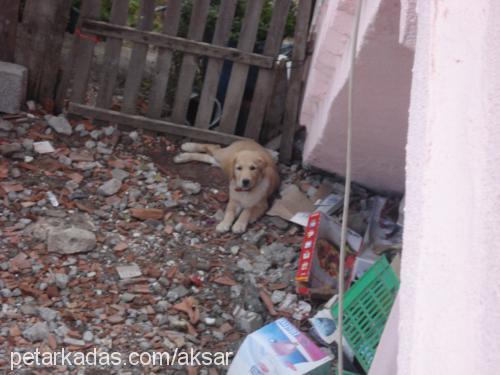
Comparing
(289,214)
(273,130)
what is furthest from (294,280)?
(273,130)

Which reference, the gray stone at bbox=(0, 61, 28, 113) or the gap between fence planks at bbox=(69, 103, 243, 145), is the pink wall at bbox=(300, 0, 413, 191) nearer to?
the gap between fence planks at bbox=(69, 103, 243, 145)

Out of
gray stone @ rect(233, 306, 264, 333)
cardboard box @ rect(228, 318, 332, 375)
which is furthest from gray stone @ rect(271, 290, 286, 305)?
cardboard box @ rect(228, 318, 332, 375)

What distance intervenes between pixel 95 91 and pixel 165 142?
879 mm

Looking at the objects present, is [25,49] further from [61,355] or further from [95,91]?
[61,355]

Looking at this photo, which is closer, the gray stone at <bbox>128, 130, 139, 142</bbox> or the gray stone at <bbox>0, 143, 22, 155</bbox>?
the gray stone at <bbox>0, 143, 22, 155</bbox>

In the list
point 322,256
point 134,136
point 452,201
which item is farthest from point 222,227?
point 452,201

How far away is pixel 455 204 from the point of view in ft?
4.66

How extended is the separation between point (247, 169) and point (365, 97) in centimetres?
154

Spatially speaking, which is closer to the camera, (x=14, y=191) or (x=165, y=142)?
(x=14, y=191)

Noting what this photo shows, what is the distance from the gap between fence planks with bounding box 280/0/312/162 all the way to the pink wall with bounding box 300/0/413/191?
5.7 inches

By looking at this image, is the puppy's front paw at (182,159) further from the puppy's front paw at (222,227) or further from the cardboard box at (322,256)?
the cardboard box at (322,256)

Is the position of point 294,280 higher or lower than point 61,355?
higher

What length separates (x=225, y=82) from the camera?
581 centimetres

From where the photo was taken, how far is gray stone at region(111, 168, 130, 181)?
17.0ft
